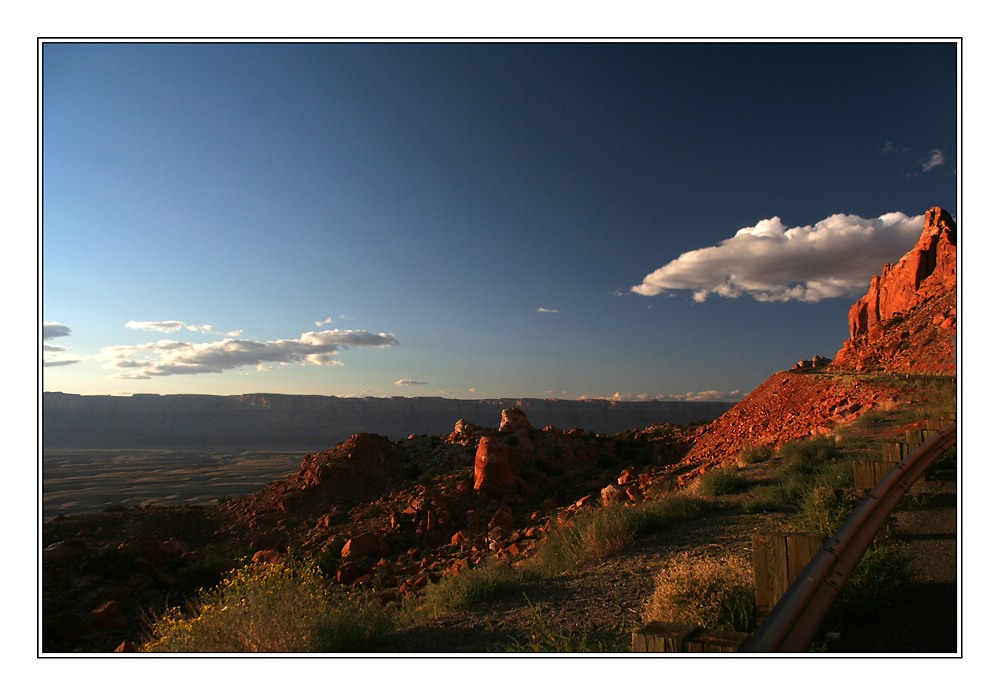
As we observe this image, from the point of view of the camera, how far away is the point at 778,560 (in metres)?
2.74

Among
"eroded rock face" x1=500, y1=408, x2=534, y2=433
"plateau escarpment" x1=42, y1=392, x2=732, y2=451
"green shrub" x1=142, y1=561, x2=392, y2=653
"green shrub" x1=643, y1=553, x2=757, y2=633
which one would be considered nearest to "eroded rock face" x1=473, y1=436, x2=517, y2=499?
"eroded rock face" x1=500, y1=408, x2=534, y2=433

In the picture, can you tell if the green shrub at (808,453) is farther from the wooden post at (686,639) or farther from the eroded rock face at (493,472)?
the eroded rock face at (493,472)

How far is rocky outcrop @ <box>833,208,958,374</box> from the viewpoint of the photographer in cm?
964

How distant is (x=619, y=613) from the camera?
435cm

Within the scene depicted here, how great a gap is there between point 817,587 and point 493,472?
612 inches

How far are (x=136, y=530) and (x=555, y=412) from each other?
5452 cm

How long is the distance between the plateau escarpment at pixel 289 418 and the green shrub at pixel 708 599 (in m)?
40.2

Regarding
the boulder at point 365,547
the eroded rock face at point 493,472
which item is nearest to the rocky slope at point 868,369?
the eroded rock face at point 493,472

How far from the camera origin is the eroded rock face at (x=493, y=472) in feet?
56.6

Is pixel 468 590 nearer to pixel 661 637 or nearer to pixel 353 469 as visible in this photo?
pixel 661 637

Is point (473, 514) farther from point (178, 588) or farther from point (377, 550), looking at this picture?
point (178, 588)

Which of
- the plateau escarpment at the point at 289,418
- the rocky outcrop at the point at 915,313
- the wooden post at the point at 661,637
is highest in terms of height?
the rocky outcrop at the point at 915,313
